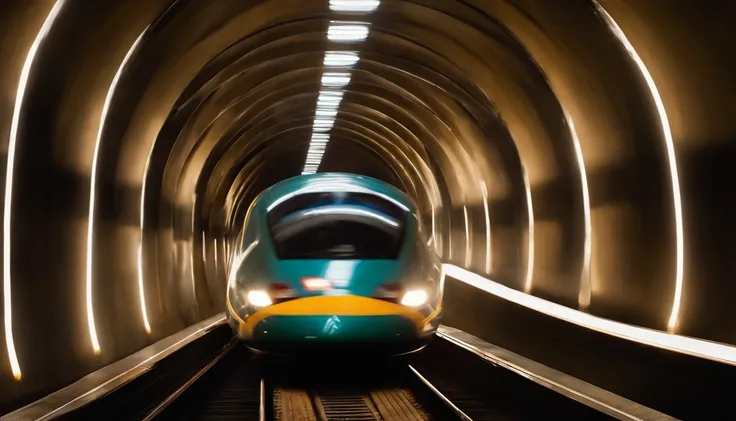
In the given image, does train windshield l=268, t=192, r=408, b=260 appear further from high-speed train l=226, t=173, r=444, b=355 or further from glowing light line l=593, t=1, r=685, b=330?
glowing light line l=593, t=1, r=685, b=330

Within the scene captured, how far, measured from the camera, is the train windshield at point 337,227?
34.2 ft

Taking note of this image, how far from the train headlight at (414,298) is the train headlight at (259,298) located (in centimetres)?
132

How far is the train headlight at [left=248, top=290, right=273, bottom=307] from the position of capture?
9.90 meters

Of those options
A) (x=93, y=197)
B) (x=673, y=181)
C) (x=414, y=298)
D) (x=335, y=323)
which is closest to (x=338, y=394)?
(x=335, y=323)

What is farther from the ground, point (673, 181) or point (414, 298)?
point (673, 181)

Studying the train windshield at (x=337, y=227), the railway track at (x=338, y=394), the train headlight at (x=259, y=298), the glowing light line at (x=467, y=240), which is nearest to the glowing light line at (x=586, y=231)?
the railway track at (x=338, y=394)

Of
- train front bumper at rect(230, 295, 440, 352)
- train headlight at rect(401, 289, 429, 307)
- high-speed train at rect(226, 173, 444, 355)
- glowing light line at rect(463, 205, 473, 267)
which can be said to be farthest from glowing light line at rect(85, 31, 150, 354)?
glowing light line at rect(463, 205, 473, 267)

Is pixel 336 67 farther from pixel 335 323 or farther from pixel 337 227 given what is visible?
pixel 335 323

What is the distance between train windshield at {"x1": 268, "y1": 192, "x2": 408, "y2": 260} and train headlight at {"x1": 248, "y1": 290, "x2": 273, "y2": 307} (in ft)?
1.66

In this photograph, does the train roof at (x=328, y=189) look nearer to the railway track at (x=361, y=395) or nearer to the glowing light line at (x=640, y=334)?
the railway track at (x=361, y=395)

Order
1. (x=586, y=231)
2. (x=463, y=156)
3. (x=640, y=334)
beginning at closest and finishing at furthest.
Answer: (x=640, y=334) < (x=586, y=231) < (x=463, y=156)

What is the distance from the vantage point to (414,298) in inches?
395

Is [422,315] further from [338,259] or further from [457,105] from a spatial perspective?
[457,105]

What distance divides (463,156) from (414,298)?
13.0m
